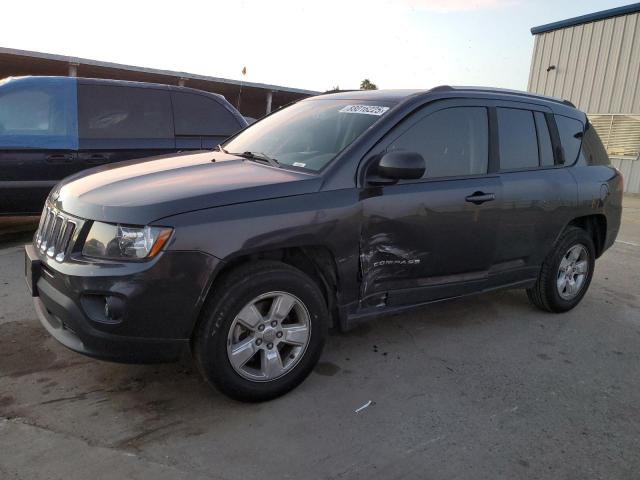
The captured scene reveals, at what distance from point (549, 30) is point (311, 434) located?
688 inches

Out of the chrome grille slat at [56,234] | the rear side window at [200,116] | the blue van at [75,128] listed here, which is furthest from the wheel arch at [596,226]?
the blue van at [75,128]

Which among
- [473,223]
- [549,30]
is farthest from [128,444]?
[549,30]

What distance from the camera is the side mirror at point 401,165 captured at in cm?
312

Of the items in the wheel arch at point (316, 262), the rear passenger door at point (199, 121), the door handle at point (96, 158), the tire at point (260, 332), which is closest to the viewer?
the tire at point (260, 332)

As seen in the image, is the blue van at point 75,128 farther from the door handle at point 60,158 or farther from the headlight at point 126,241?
the headlight at point 126,241

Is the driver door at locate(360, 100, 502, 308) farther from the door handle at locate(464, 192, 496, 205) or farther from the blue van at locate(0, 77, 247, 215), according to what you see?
the blue van at locate(0, 77, 247, 215)

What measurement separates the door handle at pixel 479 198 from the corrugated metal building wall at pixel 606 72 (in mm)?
13266

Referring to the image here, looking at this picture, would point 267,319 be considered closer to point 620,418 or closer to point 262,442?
point 262,442

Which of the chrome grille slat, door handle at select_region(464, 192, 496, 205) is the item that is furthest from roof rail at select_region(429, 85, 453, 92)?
the chrome grille slat

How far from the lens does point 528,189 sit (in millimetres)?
4102

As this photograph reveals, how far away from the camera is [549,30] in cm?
1681

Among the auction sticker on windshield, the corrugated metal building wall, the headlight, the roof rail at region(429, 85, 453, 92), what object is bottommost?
the headlight

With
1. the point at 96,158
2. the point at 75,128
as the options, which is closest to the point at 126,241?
the point at 96,158

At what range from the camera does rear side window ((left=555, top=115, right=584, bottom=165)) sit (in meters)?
4.57
